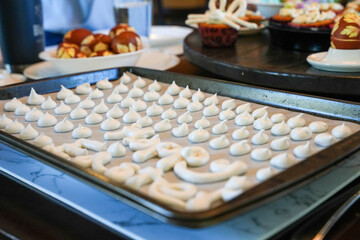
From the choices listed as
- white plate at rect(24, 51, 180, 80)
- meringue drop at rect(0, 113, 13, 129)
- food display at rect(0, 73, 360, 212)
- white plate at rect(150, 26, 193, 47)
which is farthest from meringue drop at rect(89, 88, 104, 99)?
white plate at rect(150, 26, 193, 47)

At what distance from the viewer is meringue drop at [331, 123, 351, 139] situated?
71 cm

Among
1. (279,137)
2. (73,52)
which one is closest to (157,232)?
(279,137)

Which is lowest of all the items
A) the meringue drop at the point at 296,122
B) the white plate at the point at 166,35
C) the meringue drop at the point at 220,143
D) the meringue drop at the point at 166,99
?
the white plate at the point at 166,35

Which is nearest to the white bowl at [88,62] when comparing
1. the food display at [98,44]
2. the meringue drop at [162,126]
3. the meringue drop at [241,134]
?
the food display at [98,44]

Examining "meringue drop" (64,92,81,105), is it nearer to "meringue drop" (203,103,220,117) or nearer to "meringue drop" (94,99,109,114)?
"meringue drop" (94,99,109,114)

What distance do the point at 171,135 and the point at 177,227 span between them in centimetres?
33

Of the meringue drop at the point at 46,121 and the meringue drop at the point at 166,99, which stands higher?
the meringue drop at the point at 166,99

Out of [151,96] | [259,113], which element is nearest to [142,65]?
[151,96]

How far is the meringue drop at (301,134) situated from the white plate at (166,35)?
3.62 feet

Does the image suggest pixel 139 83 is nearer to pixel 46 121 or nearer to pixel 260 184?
pixel 46 121

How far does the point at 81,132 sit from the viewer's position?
79cm

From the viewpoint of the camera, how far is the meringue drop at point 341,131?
0.71 m

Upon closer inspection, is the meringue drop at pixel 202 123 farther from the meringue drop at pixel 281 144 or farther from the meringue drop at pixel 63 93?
the meringue drop at pixel 63 93

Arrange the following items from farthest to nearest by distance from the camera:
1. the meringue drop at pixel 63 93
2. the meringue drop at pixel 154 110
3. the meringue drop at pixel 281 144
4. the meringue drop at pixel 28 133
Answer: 1. the meringue drop at pixel 63 93
2. the meringue drop at pixel 154 110
3. the meringue drop at pixel 28 133
4. the meringue drop at pixel 281 144
